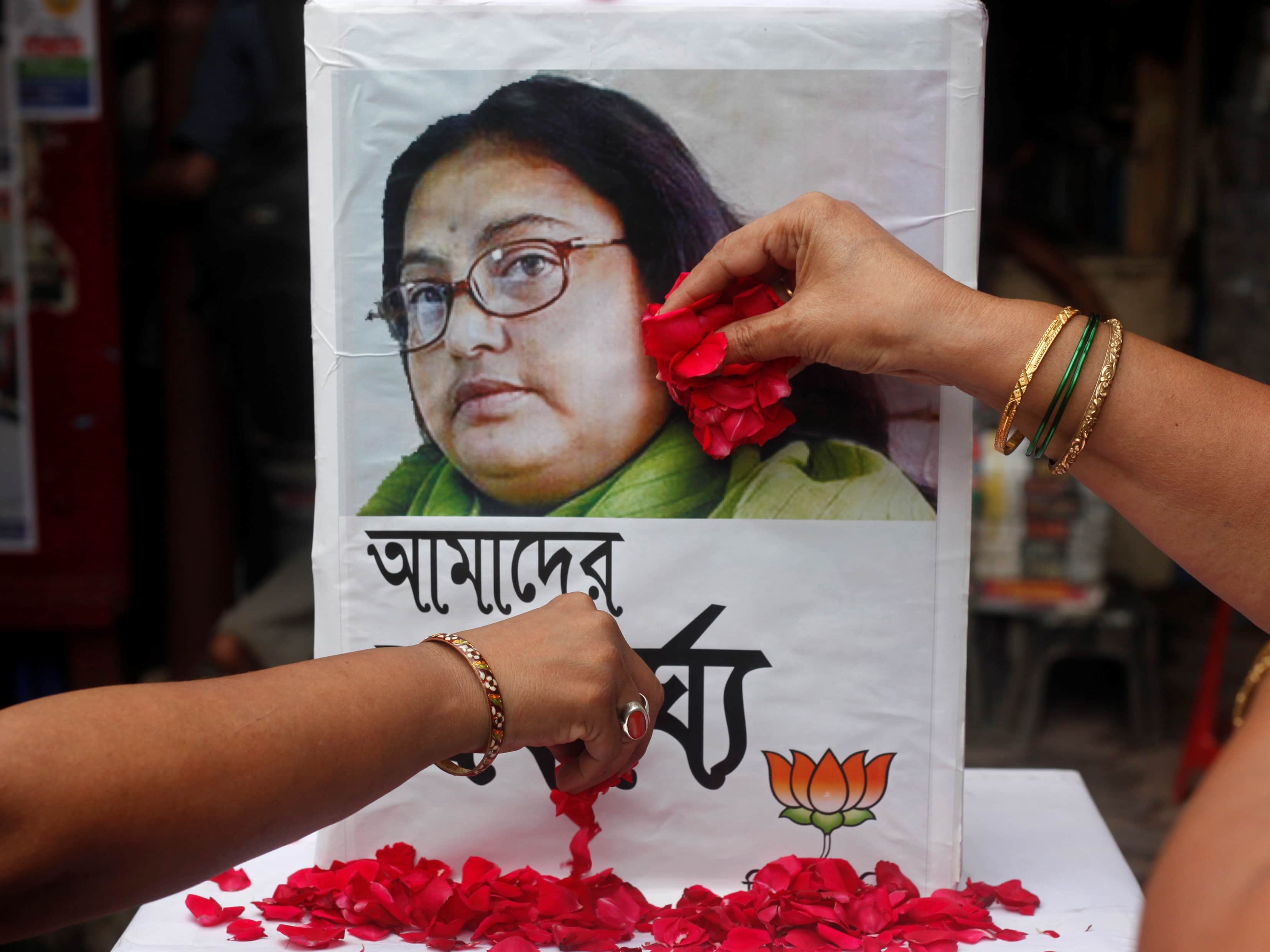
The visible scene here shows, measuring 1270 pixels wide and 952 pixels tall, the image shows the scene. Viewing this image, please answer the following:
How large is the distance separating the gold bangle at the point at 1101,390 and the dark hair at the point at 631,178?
0.15 metres

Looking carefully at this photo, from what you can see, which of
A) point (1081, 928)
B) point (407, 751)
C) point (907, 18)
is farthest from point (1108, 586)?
point (407, 751)

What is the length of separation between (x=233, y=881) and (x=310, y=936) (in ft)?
0.42

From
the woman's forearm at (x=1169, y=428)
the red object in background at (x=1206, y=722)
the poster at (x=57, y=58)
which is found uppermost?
the poster at (x=57, y=58)

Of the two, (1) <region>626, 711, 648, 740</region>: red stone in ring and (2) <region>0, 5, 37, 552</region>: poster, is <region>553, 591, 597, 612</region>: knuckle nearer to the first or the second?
(1) <region>626, 711, 648, 740</region>: red stone in ring

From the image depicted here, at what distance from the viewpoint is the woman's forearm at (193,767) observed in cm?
55

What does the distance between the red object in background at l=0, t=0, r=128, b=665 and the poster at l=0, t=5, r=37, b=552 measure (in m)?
0.01

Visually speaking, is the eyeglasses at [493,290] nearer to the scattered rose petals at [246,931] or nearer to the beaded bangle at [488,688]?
the beaded bangle at [488,688]

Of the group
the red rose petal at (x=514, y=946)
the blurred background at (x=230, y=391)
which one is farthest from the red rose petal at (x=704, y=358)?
the blurred background at (x=230, y=391)

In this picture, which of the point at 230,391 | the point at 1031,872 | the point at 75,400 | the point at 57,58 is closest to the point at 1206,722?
the point at 1031,872

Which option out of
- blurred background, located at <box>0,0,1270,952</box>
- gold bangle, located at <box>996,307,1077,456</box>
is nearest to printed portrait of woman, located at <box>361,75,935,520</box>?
gold bangle, located at <box>996,307,1077,456</box>

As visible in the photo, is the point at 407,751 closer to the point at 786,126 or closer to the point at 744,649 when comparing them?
the point at 744,649

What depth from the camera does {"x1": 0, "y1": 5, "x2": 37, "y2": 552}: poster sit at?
2.05 metres

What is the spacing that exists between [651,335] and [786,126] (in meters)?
0.19

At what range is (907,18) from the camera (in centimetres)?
85
